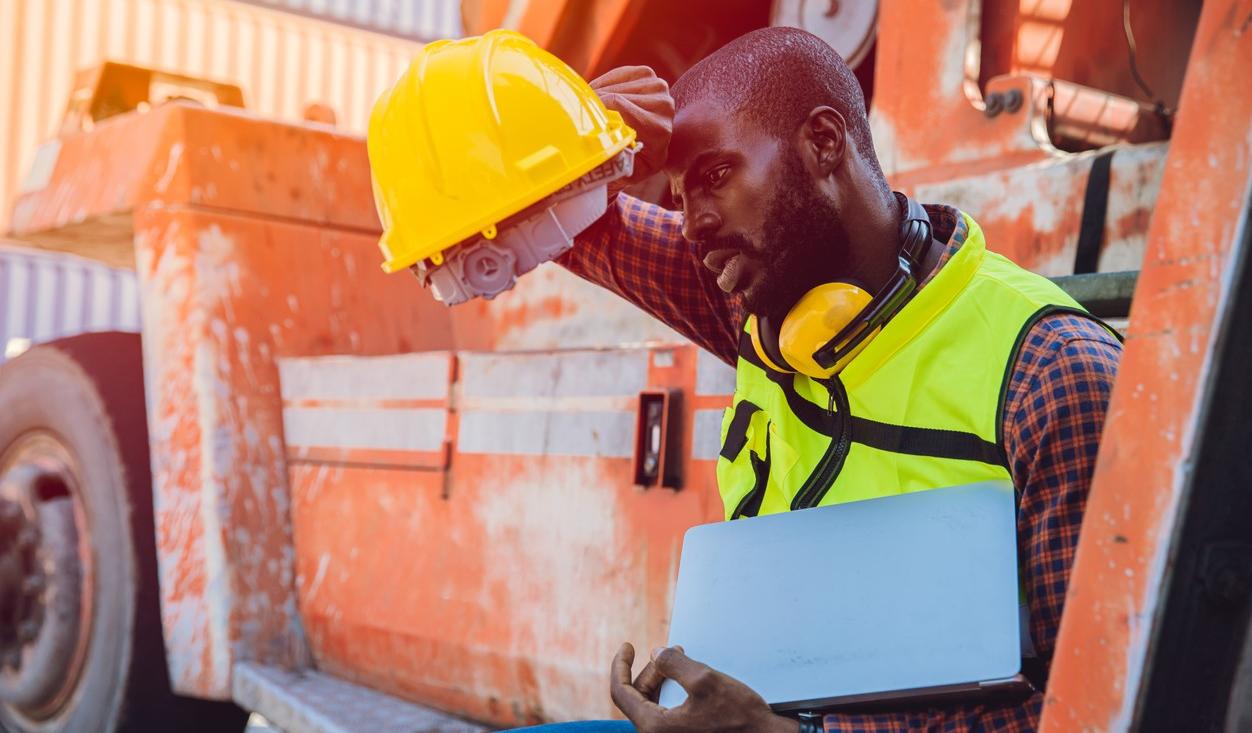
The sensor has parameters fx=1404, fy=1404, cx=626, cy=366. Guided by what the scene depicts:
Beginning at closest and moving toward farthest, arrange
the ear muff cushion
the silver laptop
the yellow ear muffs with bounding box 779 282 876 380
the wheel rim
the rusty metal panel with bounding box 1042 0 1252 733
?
the rusty metal panel with bounding box 1042 0 1252 733 < the silver laptop < the yellow ear muffs with bounding box 779 282 876 380 < the ear muff cushion < the wheel rim

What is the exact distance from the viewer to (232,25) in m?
12.2

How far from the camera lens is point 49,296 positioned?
1162cm

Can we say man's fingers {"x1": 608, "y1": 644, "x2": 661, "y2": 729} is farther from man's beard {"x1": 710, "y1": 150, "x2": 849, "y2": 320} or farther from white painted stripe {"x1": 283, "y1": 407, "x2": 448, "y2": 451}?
white painted stripe {"x1": 283, "y1": 407, "x2": 448, "y2": 451}

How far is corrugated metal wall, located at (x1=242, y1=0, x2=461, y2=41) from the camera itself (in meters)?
12.8

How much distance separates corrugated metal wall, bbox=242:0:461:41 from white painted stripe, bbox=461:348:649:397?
10696mm

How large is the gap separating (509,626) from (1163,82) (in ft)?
4.86

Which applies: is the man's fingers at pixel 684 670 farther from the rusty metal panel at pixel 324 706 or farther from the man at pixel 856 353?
the rusty metal panel at pixel 324 706

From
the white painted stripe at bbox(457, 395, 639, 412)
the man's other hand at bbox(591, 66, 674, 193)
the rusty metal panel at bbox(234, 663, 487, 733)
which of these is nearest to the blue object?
the man's other hand at bbox(591, 66, 674, 193)

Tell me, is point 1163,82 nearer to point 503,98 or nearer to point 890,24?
point 890,24

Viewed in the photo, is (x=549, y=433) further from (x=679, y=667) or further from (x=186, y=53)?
(x=186, y=53)

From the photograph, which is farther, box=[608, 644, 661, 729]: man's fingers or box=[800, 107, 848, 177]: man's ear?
box=[800, 107, 848, 177]: man's ear

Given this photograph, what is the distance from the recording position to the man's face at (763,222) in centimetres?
149

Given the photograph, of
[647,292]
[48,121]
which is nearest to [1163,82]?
[647,292]

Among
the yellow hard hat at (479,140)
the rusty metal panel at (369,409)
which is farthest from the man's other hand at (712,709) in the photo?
the rusty metal panel at (369,409)
